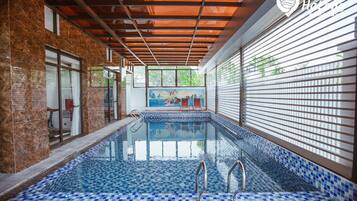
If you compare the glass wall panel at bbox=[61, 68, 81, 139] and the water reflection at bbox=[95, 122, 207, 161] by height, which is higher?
the glass wall panel at bbox=[61, 68, 81, 139]

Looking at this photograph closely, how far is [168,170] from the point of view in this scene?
3.74 metres

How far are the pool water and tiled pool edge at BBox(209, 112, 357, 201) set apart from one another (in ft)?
0.38

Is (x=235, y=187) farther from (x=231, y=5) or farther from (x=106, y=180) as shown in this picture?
(x=231, y=5)

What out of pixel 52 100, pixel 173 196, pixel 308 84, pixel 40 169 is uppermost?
pixel 308 84

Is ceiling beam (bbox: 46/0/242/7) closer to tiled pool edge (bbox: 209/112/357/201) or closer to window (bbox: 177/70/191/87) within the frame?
tiled pool edge (bbox: 209/112/357/201)

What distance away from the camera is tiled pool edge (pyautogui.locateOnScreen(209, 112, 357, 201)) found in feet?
7.14

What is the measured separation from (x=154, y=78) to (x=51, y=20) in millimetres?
9697

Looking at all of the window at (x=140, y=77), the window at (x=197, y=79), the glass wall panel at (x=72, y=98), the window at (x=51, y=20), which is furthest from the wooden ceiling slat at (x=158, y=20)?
the window at (x=197, y=79)

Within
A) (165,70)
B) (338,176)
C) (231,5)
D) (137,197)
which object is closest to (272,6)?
(231,5)

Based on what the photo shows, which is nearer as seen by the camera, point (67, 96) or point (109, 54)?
point (67, 96)

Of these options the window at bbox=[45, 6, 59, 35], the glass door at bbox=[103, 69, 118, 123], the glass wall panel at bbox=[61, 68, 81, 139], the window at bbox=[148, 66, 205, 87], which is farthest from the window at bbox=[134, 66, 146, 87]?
the window at bbox=[45, 6, 59, 35]

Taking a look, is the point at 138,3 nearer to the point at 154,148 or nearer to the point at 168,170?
the point at 168,170

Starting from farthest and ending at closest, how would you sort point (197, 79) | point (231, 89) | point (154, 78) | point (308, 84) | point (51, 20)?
1. point (197, 79)
2. point (154, 78)
3. point (231, 89)
4. point (51, 20)
5. point (308, 84)

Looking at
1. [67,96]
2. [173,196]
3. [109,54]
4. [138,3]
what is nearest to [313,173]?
[173,196]
